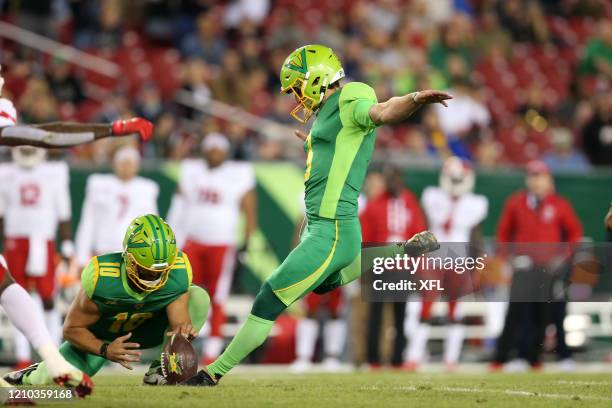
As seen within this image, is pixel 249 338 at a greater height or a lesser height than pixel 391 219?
lesser

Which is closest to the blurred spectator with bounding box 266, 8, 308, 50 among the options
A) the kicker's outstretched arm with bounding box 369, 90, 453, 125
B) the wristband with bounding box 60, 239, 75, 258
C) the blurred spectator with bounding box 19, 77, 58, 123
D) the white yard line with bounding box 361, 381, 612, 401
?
the blurred spectator with bounding box 19, 77, 58, 123

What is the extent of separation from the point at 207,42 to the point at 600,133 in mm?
4773

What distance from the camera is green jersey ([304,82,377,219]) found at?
279 inches

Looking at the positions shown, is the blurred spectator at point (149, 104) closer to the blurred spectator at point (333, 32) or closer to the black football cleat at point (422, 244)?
the blurred spectator at point (333, 32)

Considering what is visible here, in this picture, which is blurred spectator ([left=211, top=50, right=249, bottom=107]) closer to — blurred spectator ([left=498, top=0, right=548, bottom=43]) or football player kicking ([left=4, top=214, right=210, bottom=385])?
blurred spectator ([left=498, top=0, right=548, bottom=43])

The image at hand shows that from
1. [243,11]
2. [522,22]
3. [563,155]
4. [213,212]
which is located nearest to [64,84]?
[243,11]

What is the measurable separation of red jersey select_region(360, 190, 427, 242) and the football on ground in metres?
4.88

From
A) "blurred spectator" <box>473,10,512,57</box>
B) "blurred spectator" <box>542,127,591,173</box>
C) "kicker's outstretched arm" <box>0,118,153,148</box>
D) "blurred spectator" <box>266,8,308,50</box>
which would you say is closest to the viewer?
"kicker's outstretched arm" <box>0,118,153,148</box>

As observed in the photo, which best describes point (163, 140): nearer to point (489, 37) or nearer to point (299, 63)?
point (489, 37)

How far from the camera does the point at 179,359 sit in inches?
278

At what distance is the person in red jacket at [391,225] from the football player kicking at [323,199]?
14.7ft

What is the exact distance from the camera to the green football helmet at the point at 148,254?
6891 millimetres

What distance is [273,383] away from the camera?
8.23 m

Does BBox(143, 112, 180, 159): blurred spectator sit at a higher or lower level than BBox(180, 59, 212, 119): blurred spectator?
lower
